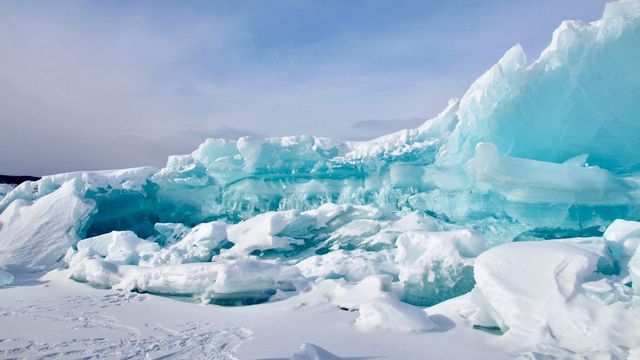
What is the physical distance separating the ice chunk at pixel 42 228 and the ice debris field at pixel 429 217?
44mm

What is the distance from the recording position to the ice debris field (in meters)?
4.57

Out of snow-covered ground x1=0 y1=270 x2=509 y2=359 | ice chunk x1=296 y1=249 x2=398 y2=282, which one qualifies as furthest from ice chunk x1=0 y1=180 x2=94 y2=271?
ice chunk x1=296 y1=249 x2=398 y2=282

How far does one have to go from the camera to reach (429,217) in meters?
9.64

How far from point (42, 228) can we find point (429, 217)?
9651mm

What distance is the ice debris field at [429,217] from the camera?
15.0 feet

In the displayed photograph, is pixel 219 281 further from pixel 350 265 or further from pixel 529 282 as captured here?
pixel 529 282

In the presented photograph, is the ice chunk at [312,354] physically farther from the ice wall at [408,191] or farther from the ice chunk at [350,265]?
the ice chunk at [350,265]

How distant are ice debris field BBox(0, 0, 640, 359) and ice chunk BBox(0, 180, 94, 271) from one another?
0.04m

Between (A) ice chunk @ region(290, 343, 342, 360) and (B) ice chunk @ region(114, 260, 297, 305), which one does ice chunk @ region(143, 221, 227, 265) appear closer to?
(B) ice chunk @ region(114, 260, 297, 305)

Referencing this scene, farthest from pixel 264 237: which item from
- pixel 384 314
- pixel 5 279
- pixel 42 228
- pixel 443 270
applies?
pixel 42 228

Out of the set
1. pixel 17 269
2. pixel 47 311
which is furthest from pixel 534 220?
pixel 17 269

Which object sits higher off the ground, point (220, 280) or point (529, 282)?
point (529, 282)

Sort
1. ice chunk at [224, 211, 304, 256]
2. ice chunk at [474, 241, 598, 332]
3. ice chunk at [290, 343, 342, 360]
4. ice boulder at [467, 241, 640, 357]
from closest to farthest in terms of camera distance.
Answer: ice chunk at [290, 343, 342, 360], ice boulder at [467, 241, 640, 357], ice chunk at [474, 241, 598, 332], ice chunk at [224, 211, 304, 256]

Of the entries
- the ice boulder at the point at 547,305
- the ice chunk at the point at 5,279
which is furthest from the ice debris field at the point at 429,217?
the ice chunk at the point at 5,279
